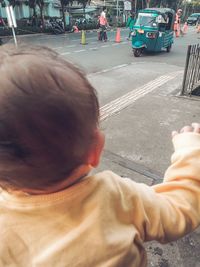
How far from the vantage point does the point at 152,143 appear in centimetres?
362

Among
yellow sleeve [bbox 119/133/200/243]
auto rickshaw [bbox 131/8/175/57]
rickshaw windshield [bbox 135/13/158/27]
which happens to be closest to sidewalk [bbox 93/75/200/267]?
yellow sleeve [bbox 119/133/200/243]

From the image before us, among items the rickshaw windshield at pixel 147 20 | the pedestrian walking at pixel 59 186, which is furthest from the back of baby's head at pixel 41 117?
the rickshaw windshield at pixel 147 20

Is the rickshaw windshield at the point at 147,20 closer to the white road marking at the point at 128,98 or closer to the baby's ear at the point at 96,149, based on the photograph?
the white road marking at the point at 128,98

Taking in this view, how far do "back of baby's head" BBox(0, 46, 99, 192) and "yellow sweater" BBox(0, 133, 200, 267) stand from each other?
0.21 feet

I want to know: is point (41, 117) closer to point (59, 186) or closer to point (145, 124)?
point (59, 186)

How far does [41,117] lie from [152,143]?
311cm

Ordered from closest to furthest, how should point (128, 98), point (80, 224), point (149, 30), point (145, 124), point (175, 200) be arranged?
point (80, 224)
point (175, 200)
point (145, 124)
point (128, 98)
point (149, 30)

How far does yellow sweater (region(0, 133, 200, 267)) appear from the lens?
71cm

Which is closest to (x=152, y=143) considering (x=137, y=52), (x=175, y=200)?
(x=175, y=200)

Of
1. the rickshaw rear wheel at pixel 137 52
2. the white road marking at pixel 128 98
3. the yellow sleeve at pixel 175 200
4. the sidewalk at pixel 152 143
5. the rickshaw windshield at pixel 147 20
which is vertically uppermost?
the yellow sleeve at pixel 175 200

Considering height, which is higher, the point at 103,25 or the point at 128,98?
the point at 103,25

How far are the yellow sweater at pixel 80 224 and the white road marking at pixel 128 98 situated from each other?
127 inches

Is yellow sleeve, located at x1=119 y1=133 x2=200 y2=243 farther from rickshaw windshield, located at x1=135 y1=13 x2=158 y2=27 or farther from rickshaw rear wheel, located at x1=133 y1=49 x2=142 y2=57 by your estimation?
rickshaw windshield, located at x1=135 y1=13 x2=158 y2=27

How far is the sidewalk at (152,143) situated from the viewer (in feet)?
6.59
